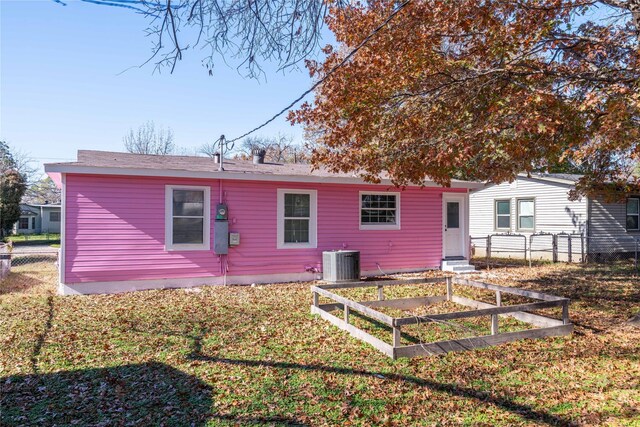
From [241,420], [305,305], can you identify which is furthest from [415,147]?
[241,420]

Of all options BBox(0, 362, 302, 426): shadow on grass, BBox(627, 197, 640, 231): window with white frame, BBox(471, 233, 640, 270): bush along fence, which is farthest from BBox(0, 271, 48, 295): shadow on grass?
BBox(627, 197, 640, 231): window with white frame

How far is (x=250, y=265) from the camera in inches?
420

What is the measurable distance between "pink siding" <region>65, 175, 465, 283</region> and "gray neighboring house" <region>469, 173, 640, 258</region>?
4.69 meters

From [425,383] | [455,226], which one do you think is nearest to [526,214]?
[455,226]

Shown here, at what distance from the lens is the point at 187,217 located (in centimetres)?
1004

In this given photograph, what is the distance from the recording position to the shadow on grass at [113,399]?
3.56 metres

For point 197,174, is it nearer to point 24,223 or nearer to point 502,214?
point 502,214

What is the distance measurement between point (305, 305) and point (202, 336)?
8.22 ft

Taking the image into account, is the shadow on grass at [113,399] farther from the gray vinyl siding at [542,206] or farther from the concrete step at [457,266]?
the gray vinyl siding at [542,206]

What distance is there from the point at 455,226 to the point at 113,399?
1146cm

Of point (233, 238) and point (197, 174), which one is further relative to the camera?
point (233, 238)

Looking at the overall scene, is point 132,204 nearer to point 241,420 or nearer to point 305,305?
point 305,305

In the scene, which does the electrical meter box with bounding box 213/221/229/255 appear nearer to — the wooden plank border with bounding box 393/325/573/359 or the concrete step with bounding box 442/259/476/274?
the wooden plank border with bounding box 393/325/573/359

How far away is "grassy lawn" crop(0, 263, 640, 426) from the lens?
3680 mm
